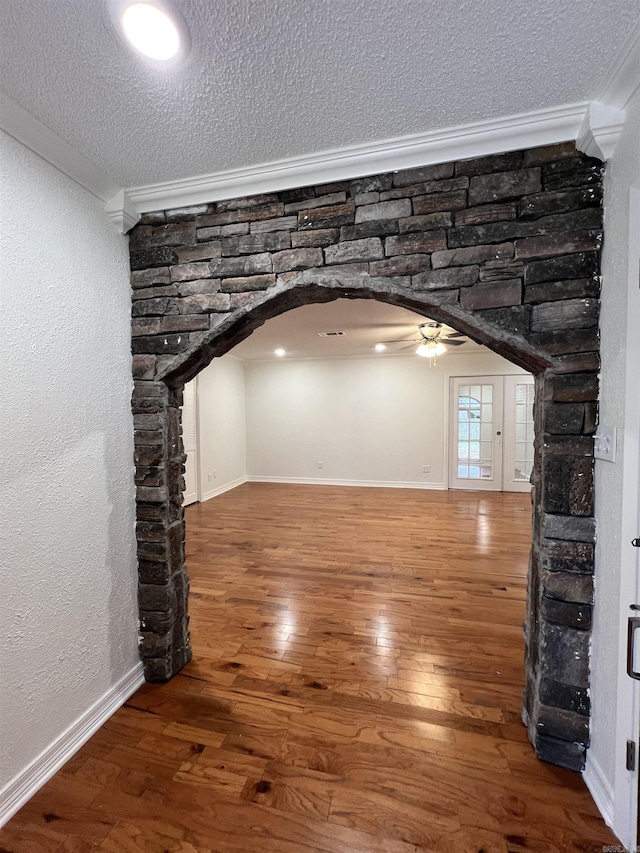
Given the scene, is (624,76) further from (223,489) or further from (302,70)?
(223,489)

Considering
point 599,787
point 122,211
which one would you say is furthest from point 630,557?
point 122,211

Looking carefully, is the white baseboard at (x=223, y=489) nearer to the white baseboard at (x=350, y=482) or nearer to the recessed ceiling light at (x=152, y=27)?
the white baseboard at (x=350, y=482)

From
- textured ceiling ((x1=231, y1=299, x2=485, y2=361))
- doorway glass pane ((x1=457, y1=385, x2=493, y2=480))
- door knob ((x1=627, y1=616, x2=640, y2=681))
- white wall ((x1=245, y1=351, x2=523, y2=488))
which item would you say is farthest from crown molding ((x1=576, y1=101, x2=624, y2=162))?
doorway glass pane ((x1=457, y1=385, x2=493, y2=480))

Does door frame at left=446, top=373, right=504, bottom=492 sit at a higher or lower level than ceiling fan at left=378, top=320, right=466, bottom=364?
lower

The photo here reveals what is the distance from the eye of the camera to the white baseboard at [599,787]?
115 cm

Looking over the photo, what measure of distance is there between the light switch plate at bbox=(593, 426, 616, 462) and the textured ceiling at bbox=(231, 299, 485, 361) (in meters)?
1.92

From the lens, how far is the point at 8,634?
1202 millimetres

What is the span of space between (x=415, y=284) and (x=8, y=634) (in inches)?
76.4

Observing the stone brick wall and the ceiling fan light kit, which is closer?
the stone brick wall

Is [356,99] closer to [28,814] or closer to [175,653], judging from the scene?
[175,653]

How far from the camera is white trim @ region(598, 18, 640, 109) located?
0.94 m

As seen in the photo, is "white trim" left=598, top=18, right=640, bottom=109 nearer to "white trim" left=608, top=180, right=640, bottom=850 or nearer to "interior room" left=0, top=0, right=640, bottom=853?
"interior room" left=0, top=0, right=640, bottom=853

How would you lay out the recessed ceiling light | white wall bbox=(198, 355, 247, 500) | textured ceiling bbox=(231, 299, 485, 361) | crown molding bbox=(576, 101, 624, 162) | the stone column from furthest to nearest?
white wall bbox=(198, 355, 247, 500) < textured ceiling bbox=(231, 299, 485, 361) < the stone column < crown molding bbox=(576, 101, 624, 162) < the recessed ceiling light

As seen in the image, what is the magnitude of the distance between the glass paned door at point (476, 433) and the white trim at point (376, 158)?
4829mm
